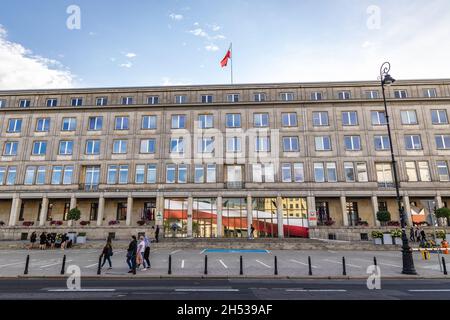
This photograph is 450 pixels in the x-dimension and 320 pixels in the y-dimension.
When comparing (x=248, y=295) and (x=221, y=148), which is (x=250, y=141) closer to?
(x=221, y=148)

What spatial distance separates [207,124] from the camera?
39.4 m

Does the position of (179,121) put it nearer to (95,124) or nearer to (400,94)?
(95,124)

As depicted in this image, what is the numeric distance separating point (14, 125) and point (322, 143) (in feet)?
146

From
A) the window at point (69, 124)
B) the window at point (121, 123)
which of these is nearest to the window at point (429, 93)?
the window at point (121, 123)

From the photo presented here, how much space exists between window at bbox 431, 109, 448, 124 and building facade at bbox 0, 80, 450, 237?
275mm

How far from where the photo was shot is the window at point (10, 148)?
38969 mm

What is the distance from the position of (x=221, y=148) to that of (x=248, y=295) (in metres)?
29.7

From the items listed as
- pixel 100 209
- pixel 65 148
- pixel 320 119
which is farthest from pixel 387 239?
pixel 65 148

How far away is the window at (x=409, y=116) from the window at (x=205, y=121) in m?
26.5

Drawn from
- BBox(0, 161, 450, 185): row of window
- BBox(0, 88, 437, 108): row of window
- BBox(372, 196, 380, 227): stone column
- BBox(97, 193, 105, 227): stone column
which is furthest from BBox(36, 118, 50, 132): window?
BBox(372, 196, 380, 227): stone column

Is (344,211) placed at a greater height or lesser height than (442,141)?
lesser

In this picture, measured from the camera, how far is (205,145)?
38.4 metres

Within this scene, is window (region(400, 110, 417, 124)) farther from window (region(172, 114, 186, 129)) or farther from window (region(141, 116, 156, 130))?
window (region(141, 116, 156, 130))
